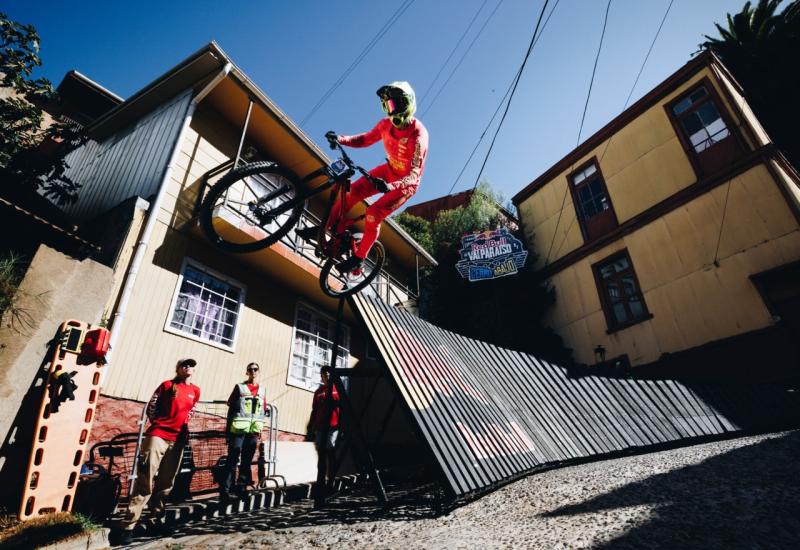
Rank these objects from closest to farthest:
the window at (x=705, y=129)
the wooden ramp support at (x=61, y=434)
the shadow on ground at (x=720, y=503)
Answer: the shadow on ground at (x=720, y=503) < the wooden ramp support at (x=61, y=434) < the window at (x=705, y=129)

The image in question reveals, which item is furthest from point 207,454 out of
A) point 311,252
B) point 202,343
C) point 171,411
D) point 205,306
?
point 311,252

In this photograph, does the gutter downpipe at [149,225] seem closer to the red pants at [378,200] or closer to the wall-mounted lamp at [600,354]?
the red pants at [378,200]

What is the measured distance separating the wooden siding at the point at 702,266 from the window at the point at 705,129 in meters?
0.96

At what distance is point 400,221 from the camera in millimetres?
21344

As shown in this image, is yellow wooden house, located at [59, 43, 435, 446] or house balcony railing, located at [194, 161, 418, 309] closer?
yellow wooden house, located at [59, 43, 435, 446]

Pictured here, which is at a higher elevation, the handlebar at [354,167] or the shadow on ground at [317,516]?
the handlebar at [354,167]

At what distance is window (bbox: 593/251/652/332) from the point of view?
1285cm

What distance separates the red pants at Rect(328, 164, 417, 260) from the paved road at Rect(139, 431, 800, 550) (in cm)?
334

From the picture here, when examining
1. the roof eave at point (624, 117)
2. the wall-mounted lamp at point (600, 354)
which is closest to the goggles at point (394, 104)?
the wall-mounted lamp at point (600, 354)

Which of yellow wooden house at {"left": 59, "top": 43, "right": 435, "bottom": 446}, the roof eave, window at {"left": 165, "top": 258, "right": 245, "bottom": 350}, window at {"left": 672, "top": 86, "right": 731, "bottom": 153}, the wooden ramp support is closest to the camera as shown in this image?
the wooden ramp support

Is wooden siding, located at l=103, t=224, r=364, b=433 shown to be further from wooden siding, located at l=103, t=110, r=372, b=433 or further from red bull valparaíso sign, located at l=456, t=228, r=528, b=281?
red bull valparaíso sign, located at l=456, t=228, r=528, b=281

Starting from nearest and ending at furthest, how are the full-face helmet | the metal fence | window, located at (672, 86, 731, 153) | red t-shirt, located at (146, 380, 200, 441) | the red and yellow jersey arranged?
the full-face helmet
the red and yellow jersey
red t-shirt, located at (146, 380, 200, 441)
the metal fence
window, located at (672, 86, 731, 153)

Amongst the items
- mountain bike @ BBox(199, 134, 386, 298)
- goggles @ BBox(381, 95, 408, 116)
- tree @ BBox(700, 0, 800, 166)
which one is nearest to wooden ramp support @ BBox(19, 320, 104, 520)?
mountain bike @ BBox(199, 134, 386, 298)

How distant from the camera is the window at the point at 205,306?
25.8ft
